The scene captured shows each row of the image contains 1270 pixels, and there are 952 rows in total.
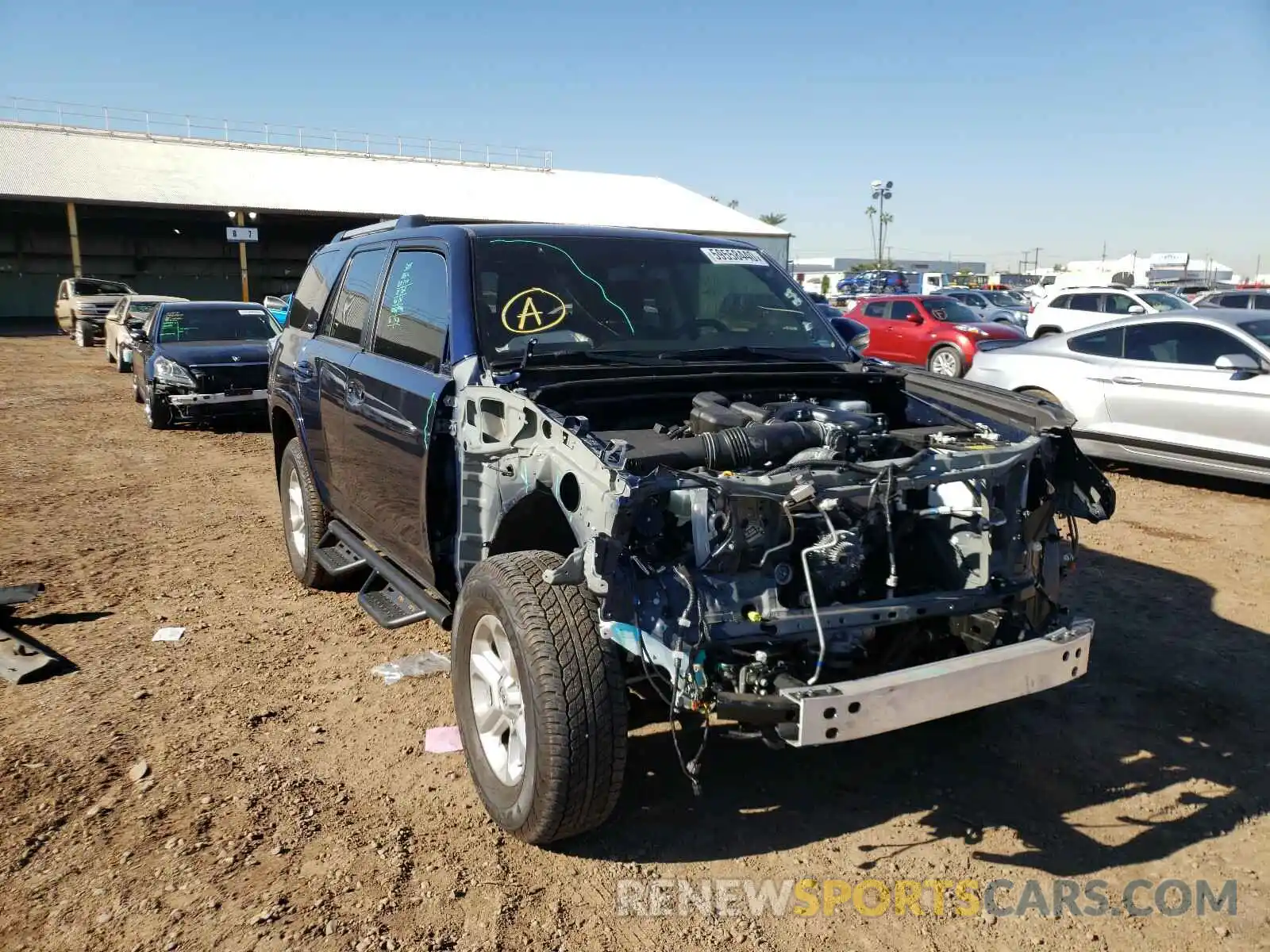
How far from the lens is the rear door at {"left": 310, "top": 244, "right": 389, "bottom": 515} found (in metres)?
4.84

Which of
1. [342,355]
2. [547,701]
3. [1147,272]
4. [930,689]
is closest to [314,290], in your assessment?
[342,355]

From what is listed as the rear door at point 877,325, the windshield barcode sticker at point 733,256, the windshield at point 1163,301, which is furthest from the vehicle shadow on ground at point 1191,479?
the windshield at point 1163,301

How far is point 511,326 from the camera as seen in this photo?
157 inches

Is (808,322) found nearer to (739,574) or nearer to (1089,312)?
(739,574)

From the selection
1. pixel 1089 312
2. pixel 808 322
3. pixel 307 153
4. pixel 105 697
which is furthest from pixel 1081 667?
pixel 307 153

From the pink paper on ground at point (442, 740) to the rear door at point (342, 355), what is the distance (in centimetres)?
137

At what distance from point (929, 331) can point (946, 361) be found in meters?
0.75

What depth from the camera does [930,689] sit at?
275cm

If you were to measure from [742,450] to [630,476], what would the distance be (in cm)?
61

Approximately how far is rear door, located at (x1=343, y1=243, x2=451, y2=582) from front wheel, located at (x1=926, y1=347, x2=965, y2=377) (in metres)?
13.7

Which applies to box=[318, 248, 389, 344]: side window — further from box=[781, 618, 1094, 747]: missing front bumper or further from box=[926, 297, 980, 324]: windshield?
box=[926, 297, 980, 324]: windshield

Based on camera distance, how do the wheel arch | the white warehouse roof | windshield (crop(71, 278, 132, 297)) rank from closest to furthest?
1. the wheel arch
2. windshield (crop(71, 278, 132, 297))
3. the white warehouse roof

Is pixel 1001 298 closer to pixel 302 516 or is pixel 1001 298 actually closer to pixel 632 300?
pixel 302 516

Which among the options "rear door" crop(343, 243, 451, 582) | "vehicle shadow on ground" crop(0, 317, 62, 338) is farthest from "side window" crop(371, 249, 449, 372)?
"vehicle shadow on ground" crop(0, 317, 62, 338)
